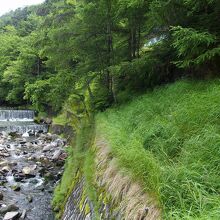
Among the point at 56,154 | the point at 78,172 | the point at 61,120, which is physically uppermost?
the point at 61,120

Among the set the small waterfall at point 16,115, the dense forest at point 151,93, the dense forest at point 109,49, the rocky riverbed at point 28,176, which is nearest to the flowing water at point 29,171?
the rocky riverbed at point 28,176

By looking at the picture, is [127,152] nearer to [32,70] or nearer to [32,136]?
[32,136]

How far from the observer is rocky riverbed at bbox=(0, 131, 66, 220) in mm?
7715

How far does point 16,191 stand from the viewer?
9.27 m

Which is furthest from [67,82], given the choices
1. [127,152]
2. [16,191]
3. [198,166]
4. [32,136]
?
[32,136]

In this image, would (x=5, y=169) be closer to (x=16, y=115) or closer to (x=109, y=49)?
(x=109, y=49)

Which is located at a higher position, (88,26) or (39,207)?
(88,26)

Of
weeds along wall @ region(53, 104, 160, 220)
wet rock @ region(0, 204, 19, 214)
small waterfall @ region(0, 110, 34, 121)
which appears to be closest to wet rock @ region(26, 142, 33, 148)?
wet rock @ region(0, 204, 19, 214)

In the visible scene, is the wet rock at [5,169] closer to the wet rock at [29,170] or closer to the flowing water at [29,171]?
the flowing water at [29,171]

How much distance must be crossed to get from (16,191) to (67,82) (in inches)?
168

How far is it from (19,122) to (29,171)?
13756 millimetres

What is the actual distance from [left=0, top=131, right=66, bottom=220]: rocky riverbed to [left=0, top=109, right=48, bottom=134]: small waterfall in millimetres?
3293

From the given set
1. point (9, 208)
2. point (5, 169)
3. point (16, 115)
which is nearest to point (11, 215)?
point (9, 208)

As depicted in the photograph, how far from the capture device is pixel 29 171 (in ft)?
36.2
